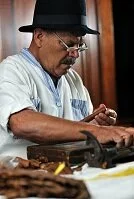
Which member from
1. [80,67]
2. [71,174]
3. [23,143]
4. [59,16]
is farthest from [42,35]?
[71,174]

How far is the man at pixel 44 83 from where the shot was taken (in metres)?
1.74

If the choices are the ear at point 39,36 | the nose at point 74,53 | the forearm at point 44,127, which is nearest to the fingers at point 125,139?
the forearm at point 44,127

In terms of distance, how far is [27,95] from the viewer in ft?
6.13

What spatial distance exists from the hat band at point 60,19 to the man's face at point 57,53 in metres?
0.07

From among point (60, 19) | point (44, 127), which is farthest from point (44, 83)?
point (44, 127)

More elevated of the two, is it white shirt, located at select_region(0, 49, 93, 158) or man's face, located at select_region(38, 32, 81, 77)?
man's face, located at select_region(38, 32, 81, 77)

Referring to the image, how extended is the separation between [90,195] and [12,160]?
45 cm

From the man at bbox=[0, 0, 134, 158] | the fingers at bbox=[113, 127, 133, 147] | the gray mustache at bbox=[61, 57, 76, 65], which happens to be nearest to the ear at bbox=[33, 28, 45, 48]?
the man at bbox=[0, 0, 134, 158]

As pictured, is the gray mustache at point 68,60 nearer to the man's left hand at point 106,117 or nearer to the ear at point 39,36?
the ear at point 39,36

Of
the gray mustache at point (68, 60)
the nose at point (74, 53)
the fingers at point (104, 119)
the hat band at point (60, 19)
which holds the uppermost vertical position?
the hat band at point (60, 19)

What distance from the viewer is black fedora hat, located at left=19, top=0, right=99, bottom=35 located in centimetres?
200

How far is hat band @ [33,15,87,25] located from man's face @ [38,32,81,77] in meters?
0.07

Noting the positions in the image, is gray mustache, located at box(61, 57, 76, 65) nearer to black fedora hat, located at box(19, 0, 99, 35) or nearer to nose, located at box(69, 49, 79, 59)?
nose, located at box(69, 49, 79, 59)

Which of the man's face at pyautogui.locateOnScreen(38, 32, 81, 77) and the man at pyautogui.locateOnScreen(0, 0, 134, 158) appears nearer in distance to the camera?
the man at pyautogui.locateOnScreen(0, 0, 134, 158)
